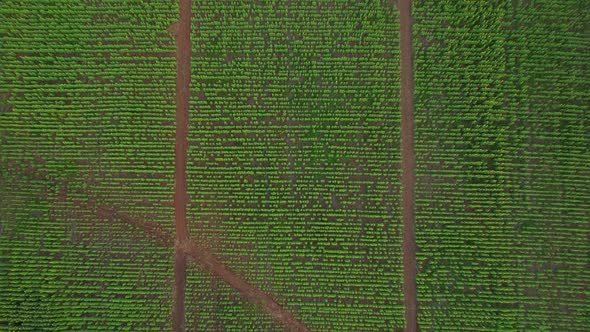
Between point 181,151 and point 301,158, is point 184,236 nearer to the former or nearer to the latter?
point 181,151

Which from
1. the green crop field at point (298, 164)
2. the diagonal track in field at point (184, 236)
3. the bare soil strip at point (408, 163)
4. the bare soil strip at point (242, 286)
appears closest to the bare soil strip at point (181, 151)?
the diagonal track in field at point (184, 236)

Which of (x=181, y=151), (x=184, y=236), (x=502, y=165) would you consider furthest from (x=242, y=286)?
(x=502, y=165)

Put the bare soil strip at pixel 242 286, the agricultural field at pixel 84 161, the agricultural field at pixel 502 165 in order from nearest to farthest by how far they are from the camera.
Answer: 1. the agricultural field at pixel 502 165
2. the bare soil strip at pixel 242 286
3. the agricultural field at pixel 84 161

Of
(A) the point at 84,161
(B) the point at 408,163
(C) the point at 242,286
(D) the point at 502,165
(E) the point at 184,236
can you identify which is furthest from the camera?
(A) the point at 84,161

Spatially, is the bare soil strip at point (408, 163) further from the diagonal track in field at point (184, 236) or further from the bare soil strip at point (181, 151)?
the bare soil strip at point (181, 151)

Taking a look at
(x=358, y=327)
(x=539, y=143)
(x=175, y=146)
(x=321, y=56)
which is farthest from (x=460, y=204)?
(x=175, y=146)

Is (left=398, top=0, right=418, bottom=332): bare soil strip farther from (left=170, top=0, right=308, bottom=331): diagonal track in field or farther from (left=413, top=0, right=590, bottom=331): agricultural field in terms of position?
(left=170, top=0, right=308, bottom=331): diagonal track in field
